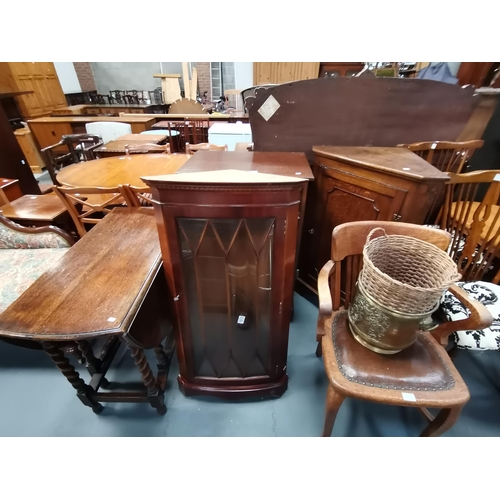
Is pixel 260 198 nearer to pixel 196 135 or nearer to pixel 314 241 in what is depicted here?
pixel 314 241

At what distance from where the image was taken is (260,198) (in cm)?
77

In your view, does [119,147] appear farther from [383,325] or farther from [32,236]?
[383,325]

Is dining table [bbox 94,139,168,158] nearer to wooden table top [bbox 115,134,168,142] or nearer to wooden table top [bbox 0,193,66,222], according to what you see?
wooden table top [bbox 115,134,168,142]

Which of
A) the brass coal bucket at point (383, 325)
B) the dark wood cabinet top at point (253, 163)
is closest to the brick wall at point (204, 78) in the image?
the dark wood cabinet top at point (253, 163)

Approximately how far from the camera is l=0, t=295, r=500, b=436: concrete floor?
120 cm

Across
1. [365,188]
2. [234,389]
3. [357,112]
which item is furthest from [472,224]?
[234,389]

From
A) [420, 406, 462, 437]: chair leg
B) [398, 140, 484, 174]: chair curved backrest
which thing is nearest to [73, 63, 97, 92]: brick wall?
[398, 140, 484, 174]: chair curved backrest

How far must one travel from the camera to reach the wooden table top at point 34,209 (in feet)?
6.11

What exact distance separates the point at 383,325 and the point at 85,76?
345 inches

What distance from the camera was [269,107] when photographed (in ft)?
4.58

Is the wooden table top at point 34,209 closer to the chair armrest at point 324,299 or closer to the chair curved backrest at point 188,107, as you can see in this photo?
the chair armrest at point 324,299

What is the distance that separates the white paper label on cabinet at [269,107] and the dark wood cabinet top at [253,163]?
0.86 feet

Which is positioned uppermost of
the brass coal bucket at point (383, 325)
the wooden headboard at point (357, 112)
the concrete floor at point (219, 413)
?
the wooden headboard at point (357, 112)

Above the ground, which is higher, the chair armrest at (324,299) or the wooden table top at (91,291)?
the wooden table top at (91,291)
